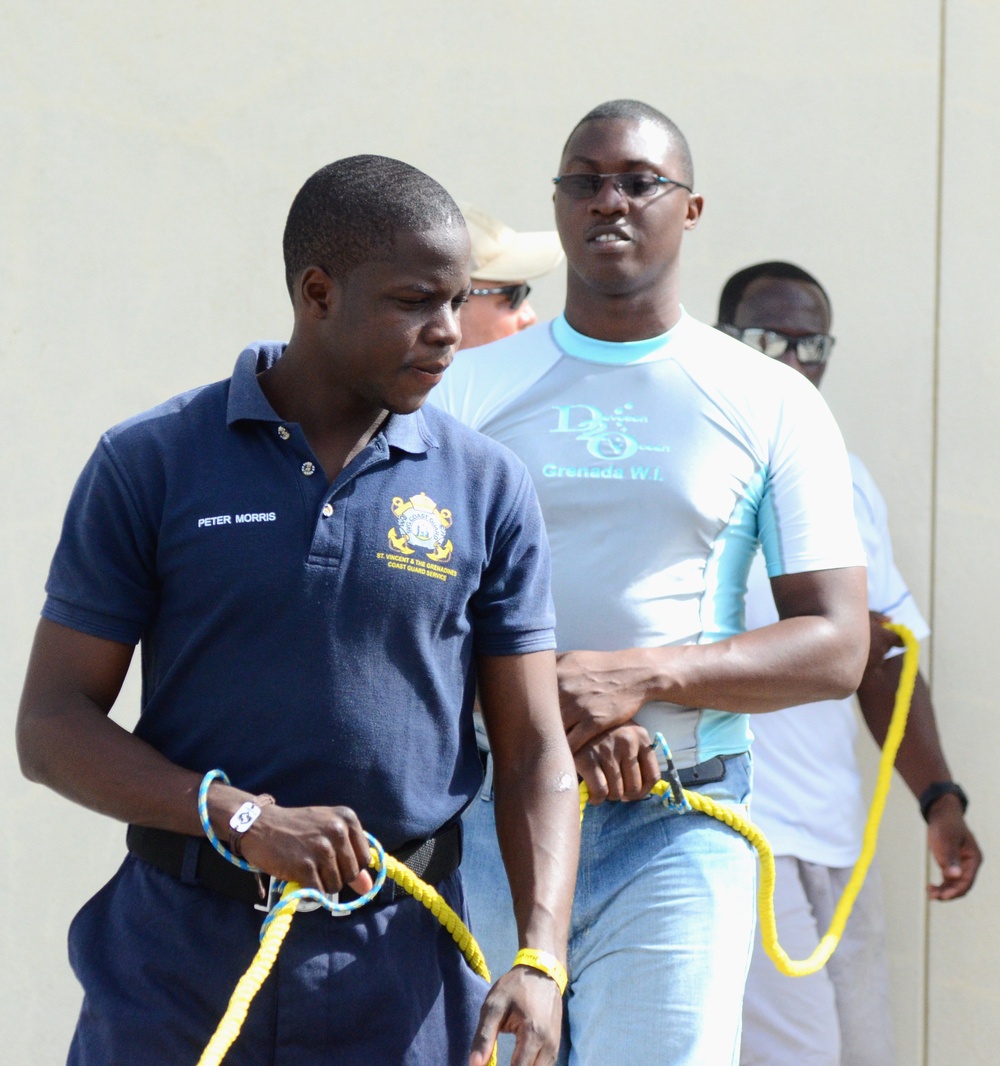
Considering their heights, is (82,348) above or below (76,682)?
above

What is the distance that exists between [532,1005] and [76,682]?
29.3 inches

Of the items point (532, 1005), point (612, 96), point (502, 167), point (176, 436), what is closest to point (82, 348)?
point (502, 167)

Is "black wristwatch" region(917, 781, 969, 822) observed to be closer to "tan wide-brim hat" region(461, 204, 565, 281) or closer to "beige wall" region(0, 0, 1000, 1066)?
"beige wall" region(0, 0, 1000, 1066)

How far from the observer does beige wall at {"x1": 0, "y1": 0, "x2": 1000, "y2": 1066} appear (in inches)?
187

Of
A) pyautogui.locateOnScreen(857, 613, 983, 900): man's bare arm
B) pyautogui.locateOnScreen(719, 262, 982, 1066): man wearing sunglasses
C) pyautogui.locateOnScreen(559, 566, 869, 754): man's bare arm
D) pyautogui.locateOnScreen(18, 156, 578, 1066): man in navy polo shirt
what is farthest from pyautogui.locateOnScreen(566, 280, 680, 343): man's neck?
pyautogui.locateOnScreen(857, 613, 983, 900): man's bare arm

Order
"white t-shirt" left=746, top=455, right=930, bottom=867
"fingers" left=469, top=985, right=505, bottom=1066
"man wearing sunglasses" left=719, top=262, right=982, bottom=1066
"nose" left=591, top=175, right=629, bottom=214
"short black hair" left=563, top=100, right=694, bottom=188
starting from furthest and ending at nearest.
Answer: "white t-shirt" left=746, top=455, right=930, bottom=867, "man wearing sunglasses" left=719, top=262, right=982, bottom=1066, "short black hair" left=563, top=100, right=694, bottom=188, "nose" left=591, top=175, right=629, bottom=214, "fingers" left=469, top=985, right=505, bottom=1066

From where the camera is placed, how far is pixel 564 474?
3.08 m

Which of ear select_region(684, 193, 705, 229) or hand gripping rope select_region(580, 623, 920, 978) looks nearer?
hand gripping rope select_region(580, 623, 920, 978)

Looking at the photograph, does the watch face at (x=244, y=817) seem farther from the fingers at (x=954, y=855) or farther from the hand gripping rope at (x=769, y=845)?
the fingers at (x=954, y=855)

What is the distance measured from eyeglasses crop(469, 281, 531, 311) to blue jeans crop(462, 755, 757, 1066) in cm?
198

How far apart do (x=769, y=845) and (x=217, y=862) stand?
1.67 m

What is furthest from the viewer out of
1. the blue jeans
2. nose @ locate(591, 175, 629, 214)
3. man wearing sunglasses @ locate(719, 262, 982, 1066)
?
man wearing sunglasses @ locate(719, 262, 982, 1066)

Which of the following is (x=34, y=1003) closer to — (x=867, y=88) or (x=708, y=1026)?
(x=708, y=1026)

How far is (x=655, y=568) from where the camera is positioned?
3.04m
